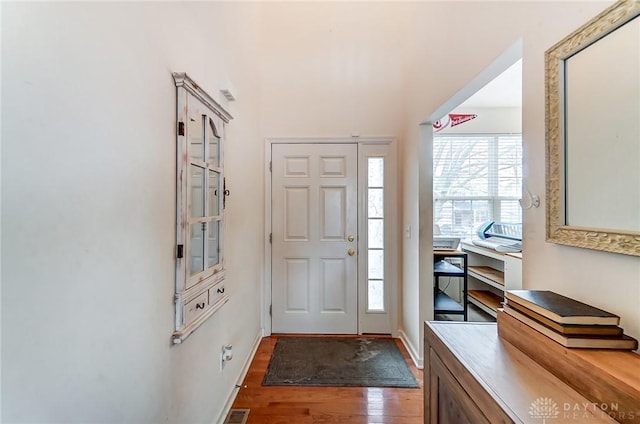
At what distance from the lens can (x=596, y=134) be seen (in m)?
0.83

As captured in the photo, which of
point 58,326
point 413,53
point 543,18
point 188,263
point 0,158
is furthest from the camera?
point 413,53

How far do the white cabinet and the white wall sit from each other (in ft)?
9.19

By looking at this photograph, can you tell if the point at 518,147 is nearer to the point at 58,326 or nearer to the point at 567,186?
the point at 567,186

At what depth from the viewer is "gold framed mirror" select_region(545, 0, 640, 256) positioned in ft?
2.43

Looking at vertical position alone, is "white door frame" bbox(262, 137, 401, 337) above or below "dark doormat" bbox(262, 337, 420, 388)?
above

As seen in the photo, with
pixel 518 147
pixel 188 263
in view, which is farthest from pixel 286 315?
pixel 518 147

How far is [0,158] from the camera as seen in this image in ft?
1.79

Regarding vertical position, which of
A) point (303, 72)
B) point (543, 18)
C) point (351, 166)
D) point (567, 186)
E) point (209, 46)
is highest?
point (303, 72)

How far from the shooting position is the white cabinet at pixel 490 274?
8.84 feet

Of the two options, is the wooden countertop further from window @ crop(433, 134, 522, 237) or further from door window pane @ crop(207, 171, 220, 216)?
window @ crop(433, 134, 522, 237)

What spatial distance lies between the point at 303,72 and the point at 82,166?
2.61 metres

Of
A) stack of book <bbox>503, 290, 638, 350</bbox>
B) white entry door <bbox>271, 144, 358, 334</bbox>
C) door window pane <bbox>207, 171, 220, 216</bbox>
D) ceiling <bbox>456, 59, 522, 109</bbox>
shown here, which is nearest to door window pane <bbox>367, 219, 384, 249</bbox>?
white entry door <bbox>271, 144, 358, 334</bbox>

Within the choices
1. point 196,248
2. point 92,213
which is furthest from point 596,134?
point 196,248

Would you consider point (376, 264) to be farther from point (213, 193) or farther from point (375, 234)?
point (213, 193)
